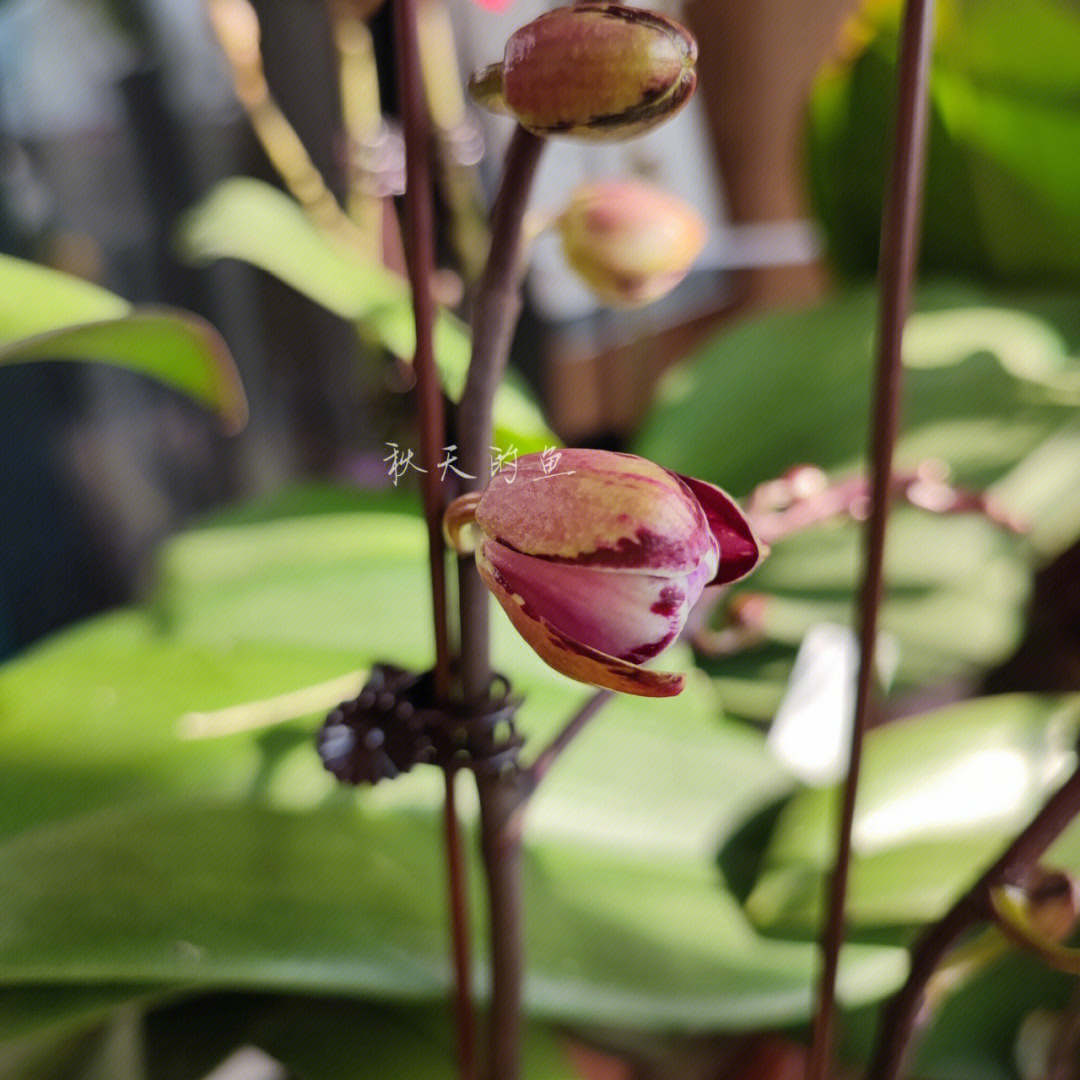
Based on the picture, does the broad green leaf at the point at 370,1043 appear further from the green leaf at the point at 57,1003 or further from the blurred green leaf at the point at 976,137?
the blurred green leaf at the point at 976,137

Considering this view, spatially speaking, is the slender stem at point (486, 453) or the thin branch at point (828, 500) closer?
the slender stem at point (486, 453)

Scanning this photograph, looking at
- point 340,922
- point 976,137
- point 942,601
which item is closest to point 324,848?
point 340,922

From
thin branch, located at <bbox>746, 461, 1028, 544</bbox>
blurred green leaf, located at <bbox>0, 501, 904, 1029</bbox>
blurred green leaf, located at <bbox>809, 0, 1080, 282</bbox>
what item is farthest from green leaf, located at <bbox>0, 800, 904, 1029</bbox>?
blurred green leaf, located at <bbox>809, 0, 1080, 282</bbox>

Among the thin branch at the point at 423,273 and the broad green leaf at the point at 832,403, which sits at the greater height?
the thin branch at the point at 423,273

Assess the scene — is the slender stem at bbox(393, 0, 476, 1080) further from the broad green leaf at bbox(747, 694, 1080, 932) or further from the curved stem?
the broad green leaf at bbox(747, 694, 1080, 932)

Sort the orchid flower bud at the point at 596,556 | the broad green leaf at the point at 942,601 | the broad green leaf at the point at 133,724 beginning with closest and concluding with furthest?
1. the orchid flower bud at the point at 596,556
2. the broad green leaf at the point at 133,724
3. the broad green leaf at the point at 942,601

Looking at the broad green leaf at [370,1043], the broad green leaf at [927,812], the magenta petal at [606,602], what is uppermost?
the magenta petal at [606,602]

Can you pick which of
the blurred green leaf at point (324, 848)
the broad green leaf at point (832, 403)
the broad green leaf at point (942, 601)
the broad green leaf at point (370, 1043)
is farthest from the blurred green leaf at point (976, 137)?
the broad green leaf at point (370, 1043)
